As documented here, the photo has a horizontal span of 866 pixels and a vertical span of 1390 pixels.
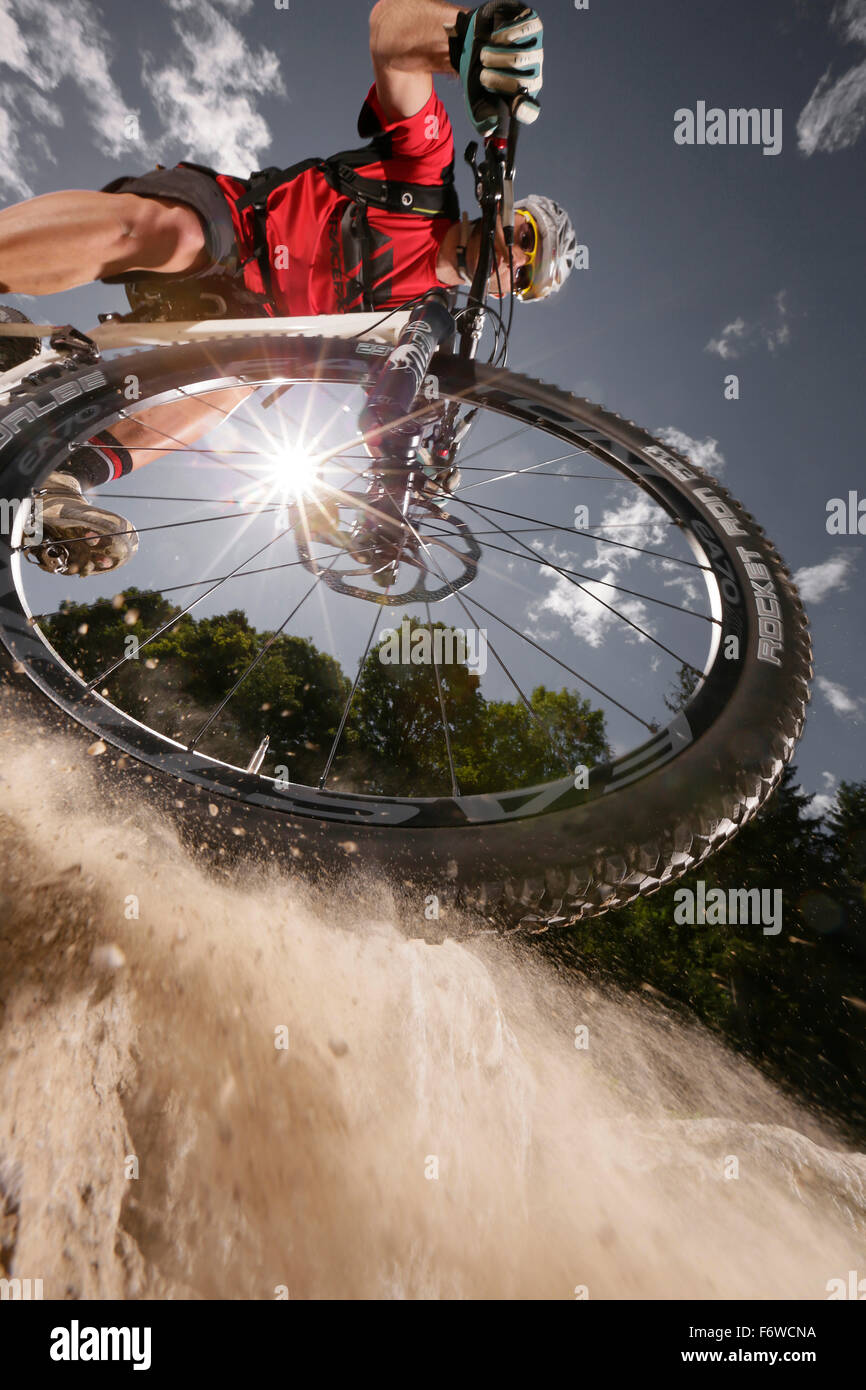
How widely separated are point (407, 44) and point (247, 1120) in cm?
294

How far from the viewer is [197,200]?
5.69 feet

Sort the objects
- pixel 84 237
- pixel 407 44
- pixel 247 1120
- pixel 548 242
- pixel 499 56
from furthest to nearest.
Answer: pixel 548 242 → pixel 407 44 → pixel 84 237 → pixel 499 56 → pixel 247 1120

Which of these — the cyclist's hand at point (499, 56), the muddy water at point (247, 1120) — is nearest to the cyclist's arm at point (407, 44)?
the cyclist's hand at point (499, 56)

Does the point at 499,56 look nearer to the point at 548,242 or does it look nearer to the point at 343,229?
the point at 548,242

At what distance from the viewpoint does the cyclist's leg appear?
1.50 m

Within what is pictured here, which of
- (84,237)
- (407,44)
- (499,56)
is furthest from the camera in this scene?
(407,44)

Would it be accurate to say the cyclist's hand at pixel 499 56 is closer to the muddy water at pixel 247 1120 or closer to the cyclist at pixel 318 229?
the cyclist at pixel 318 229

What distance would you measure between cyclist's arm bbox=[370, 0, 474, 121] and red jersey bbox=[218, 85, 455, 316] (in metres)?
0.13

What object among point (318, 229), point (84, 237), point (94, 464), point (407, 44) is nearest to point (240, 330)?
point (84, 237)

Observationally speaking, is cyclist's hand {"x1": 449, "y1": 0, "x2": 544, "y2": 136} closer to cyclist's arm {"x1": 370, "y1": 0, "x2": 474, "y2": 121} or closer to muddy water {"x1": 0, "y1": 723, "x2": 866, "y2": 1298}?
cyclist's arm {"x1": 370, "y1": 0, "x2": 474, "y2": 121}

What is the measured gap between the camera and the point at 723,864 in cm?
1062

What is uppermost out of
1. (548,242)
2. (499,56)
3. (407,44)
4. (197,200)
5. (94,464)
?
(407,44)

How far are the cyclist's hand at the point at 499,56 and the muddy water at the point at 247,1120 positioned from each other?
190 centimetres
